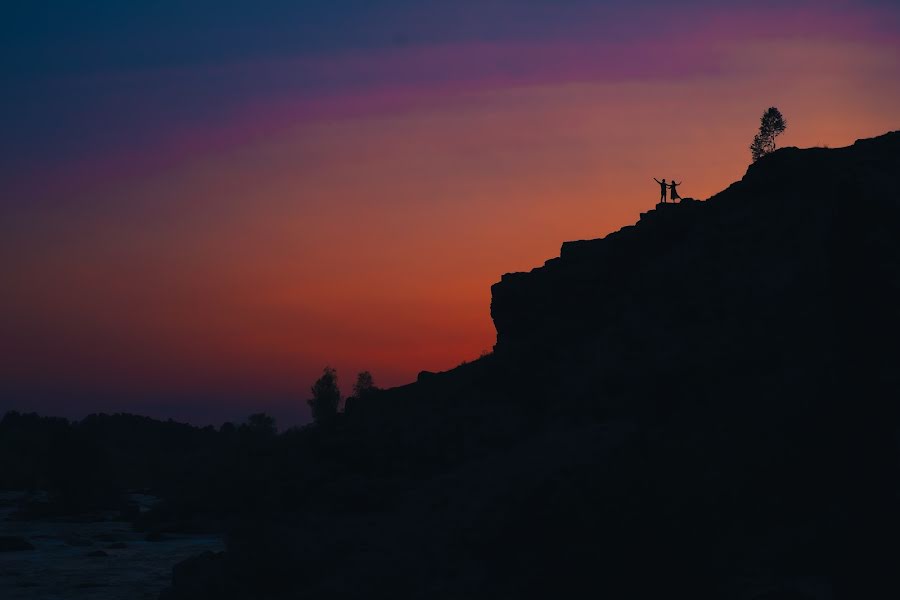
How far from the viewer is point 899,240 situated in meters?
27.3

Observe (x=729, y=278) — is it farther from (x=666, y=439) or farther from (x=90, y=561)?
(x=90, y=561)

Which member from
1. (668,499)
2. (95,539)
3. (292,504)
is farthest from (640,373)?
(95,539)

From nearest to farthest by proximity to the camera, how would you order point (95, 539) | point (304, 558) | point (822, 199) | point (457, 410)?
point (304, 558)
point (822, 199)
point (457, 410)
point (95, 539)

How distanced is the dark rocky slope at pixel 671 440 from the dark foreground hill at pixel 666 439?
97 millimetres

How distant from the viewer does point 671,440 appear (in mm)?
34438

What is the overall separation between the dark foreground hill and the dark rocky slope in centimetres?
10

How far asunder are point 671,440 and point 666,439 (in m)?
0.19

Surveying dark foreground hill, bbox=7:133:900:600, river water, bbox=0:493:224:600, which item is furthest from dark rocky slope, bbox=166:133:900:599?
river water, bbox=0:493:224:600

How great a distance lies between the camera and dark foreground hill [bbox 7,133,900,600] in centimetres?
2814

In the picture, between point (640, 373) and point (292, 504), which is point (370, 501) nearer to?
point (292, 504)

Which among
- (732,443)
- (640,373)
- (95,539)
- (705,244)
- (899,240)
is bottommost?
(95,539)

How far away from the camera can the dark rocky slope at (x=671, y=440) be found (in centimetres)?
2812

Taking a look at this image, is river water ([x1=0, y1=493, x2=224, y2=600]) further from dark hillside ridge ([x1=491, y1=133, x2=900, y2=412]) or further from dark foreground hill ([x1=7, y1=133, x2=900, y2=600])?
dark hillside ridge ([x1=491, y1=133, x2=900, y2=412])

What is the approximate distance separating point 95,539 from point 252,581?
39.6 m
